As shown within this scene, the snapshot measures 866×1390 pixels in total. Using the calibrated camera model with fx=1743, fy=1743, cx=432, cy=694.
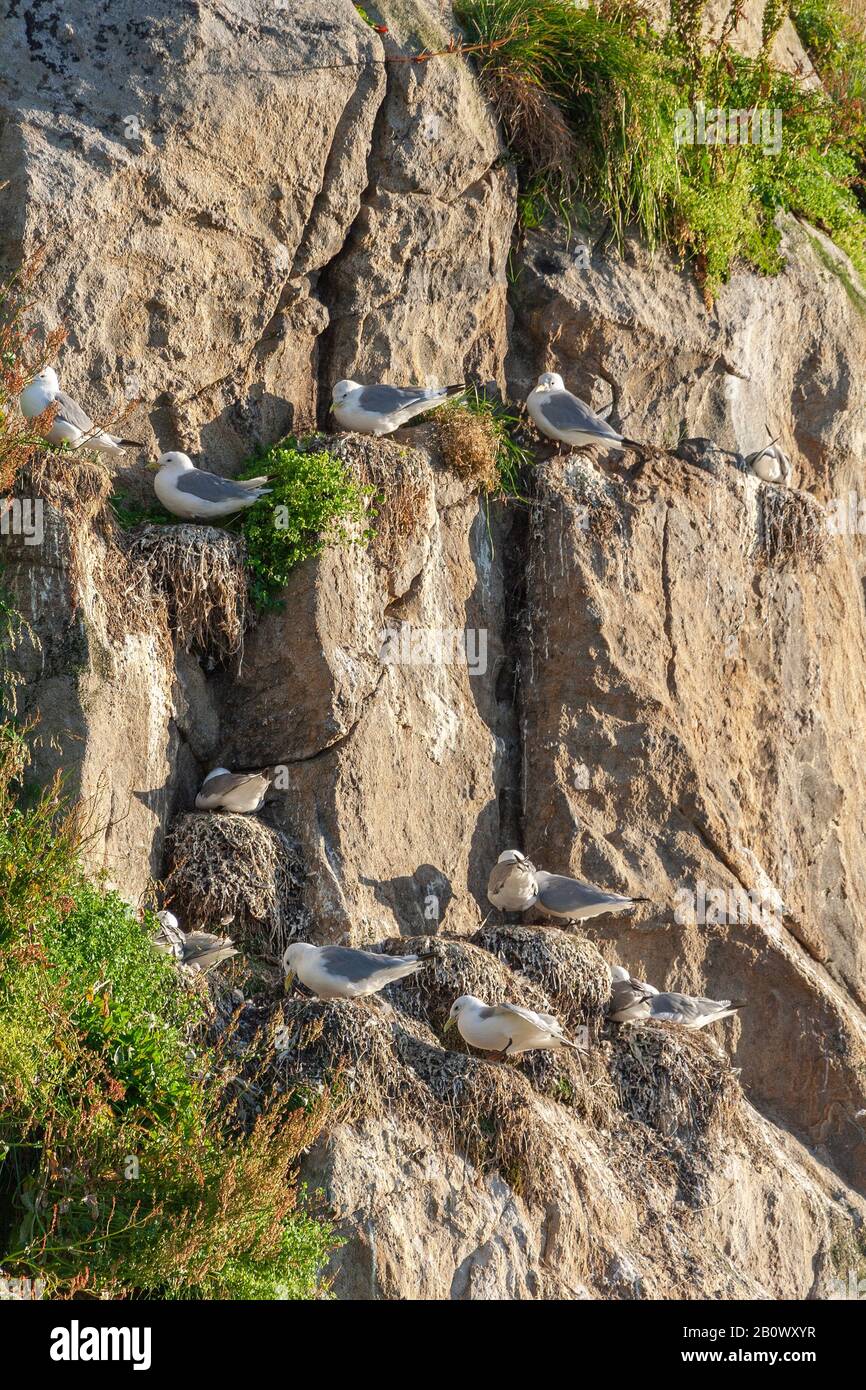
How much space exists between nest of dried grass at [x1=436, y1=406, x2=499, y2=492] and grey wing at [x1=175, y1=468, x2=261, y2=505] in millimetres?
1660

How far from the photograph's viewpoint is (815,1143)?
36.3 feet

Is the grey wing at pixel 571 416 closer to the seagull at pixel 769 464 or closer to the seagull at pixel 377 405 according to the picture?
the seagull at pixel 377 405

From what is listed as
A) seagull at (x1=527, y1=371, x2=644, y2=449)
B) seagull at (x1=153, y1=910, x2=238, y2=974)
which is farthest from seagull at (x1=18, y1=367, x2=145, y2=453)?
seagull at (x1=527, y1=371, x2=644, y2=449)

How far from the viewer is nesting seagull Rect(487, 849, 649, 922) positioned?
9.69m

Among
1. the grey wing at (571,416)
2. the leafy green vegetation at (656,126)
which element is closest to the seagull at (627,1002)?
the grey wing at (571,416)

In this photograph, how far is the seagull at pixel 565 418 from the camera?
10.9m

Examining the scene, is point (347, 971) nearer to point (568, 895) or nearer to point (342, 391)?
point (568, 895)

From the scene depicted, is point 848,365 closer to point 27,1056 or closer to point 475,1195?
point 475,1195

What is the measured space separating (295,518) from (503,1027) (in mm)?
2918

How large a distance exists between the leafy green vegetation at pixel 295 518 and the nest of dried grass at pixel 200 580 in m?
0.11

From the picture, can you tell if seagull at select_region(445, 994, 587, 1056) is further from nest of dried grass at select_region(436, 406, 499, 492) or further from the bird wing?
nest of dried grass at select_region(436, 406, 499, 492)

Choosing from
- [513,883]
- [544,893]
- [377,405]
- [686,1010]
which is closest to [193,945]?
[513,883]

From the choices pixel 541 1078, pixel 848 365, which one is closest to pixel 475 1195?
pixel 541 1078

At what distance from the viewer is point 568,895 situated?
9.75 meters
